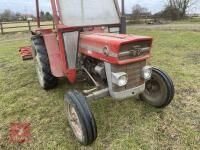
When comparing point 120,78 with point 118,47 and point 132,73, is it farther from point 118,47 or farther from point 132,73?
point 118,47

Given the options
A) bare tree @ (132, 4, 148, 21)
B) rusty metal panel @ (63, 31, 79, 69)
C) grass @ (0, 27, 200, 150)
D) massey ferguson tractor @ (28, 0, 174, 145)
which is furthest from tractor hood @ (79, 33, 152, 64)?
bare tree @ (132, 4, 148, 21)

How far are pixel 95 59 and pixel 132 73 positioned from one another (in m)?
0.63

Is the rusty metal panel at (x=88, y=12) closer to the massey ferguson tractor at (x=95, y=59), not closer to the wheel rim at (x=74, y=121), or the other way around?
the massey ferguson tractor at (x=95, y=59)

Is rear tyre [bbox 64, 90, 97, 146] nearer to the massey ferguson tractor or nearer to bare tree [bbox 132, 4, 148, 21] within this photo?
the massey ferguson tractor

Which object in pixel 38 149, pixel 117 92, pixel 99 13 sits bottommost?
pixel 38 149

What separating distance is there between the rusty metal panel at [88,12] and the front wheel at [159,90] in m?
1.08

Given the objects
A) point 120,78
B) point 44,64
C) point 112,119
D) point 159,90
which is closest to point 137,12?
point 44,64

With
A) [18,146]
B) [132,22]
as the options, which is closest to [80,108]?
[18,146]

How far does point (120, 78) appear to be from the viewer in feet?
9.29

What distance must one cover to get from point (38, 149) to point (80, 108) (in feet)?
2.61

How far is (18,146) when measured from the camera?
298cm

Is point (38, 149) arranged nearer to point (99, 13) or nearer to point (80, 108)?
point (80, 108)

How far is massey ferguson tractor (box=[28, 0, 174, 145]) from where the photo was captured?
2778 mm

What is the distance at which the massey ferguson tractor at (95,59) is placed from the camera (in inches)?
109
